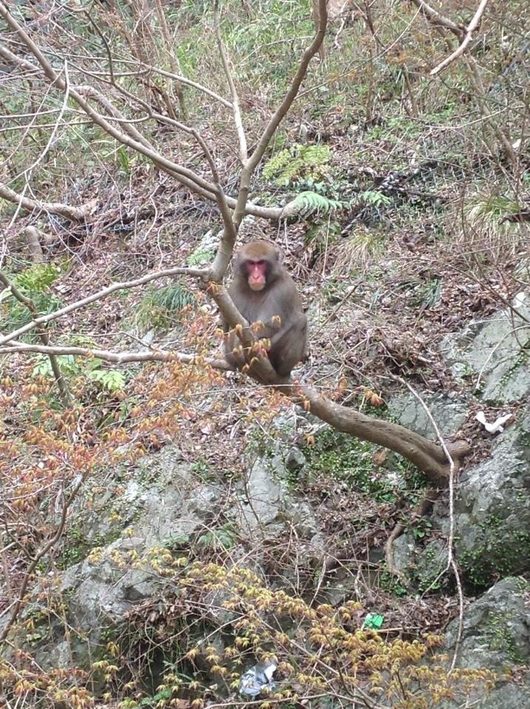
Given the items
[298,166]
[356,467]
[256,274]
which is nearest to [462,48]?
[256,274]

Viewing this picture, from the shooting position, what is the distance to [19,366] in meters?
7.73

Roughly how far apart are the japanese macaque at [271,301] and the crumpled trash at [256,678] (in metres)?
1.81

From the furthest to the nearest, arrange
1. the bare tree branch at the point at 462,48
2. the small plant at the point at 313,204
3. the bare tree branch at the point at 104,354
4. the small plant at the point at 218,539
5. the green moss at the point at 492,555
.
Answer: the small plant at the point at 313,204 → the small plant at the point at 218,539 → the green moss at the point at 492,555 → the bare tree branch at the point at 104,354 → the bare tree branch at the point at 462,48

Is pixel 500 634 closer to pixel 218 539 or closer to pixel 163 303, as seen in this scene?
pixel 218 539

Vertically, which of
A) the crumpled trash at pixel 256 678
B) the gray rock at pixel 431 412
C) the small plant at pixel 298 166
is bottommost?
the crumpled trash at pixel 256 678

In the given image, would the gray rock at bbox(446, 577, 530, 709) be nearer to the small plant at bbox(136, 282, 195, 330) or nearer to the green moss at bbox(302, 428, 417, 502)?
the green moss at bbox(302, 428, 417, 502)

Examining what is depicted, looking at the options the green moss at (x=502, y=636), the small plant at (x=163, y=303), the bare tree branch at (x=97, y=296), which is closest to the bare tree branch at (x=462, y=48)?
the bare tree branch at (x=97, y=296)

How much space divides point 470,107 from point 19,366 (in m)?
5.17

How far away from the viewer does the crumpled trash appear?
16.6ft

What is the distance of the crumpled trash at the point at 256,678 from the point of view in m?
5.07

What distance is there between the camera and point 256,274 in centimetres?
521

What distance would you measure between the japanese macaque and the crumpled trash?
181 cm

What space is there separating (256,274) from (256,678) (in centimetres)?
246

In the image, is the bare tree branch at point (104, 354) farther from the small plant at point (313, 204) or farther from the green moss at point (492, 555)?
the small plant at point (313, 204)
